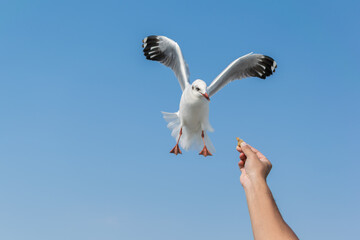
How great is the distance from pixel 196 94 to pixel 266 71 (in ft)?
6.32

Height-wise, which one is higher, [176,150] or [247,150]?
[176,150]

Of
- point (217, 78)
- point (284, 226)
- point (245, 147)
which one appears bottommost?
point (284, 226)

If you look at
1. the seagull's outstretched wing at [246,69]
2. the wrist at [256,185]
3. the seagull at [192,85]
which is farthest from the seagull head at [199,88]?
the wrist at [256,185]

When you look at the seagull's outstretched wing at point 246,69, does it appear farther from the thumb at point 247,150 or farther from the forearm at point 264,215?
the forearm at point 264,215

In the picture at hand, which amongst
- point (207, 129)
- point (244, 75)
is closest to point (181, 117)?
point (207, 129)

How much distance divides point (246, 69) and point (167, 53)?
132cm

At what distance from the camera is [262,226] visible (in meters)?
1.06

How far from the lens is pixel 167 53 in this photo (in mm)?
6383

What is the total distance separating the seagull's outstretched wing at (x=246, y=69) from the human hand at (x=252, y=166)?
16.1 feet

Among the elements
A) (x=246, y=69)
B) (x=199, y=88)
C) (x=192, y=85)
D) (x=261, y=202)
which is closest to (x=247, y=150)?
(x=261, y=202)

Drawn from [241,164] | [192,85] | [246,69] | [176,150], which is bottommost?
[241,164]

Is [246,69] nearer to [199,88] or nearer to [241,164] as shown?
[199,88]

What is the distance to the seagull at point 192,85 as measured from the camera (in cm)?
535

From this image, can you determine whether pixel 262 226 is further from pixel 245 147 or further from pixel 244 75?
pixel 244 75
